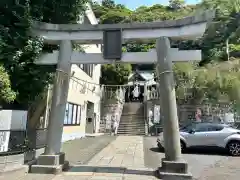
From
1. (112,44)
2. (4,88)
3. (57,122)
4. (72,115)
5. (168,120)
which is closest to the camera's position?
(4,88)

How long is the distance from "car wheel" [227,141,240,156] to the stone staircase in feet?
40.0

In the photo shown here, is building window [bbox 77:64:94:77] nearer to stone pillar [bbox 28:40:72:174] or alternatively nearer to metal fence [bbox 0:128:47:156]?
metal fence [bbox 0:128:47:156]

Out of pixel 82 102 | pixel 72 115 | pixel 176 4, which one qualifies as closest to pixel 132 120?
pixel 82 102

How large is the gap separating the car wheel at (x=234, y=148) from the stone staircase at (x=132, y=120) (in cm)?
1218

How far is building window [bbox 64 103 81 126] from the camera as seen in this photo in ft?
55.4

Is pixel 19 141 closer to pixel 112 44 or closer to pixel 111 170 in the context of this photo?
pixel 111 170

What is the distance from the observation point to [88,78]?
2259 centimetres

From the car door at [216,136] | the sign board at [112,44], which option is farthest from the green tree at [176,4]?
the sign board at [112,44]

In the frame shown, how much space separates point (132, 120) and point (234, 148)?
15.2 m

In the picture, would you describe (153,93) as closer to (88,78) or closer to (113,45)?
(88,78)

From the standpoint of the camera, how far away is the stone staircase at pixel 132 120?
1000 inches

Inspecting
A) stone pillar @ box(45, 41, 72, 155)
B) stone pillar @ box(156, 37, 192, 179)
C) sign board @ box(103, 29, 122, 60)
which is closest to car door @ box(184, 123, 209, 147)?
stone pillar @ box(156, 37, 192, 179)

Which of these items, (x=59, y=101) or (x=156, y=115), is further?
(x=156, y=115)

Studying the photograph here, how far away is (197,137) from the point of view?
43.7 ft
